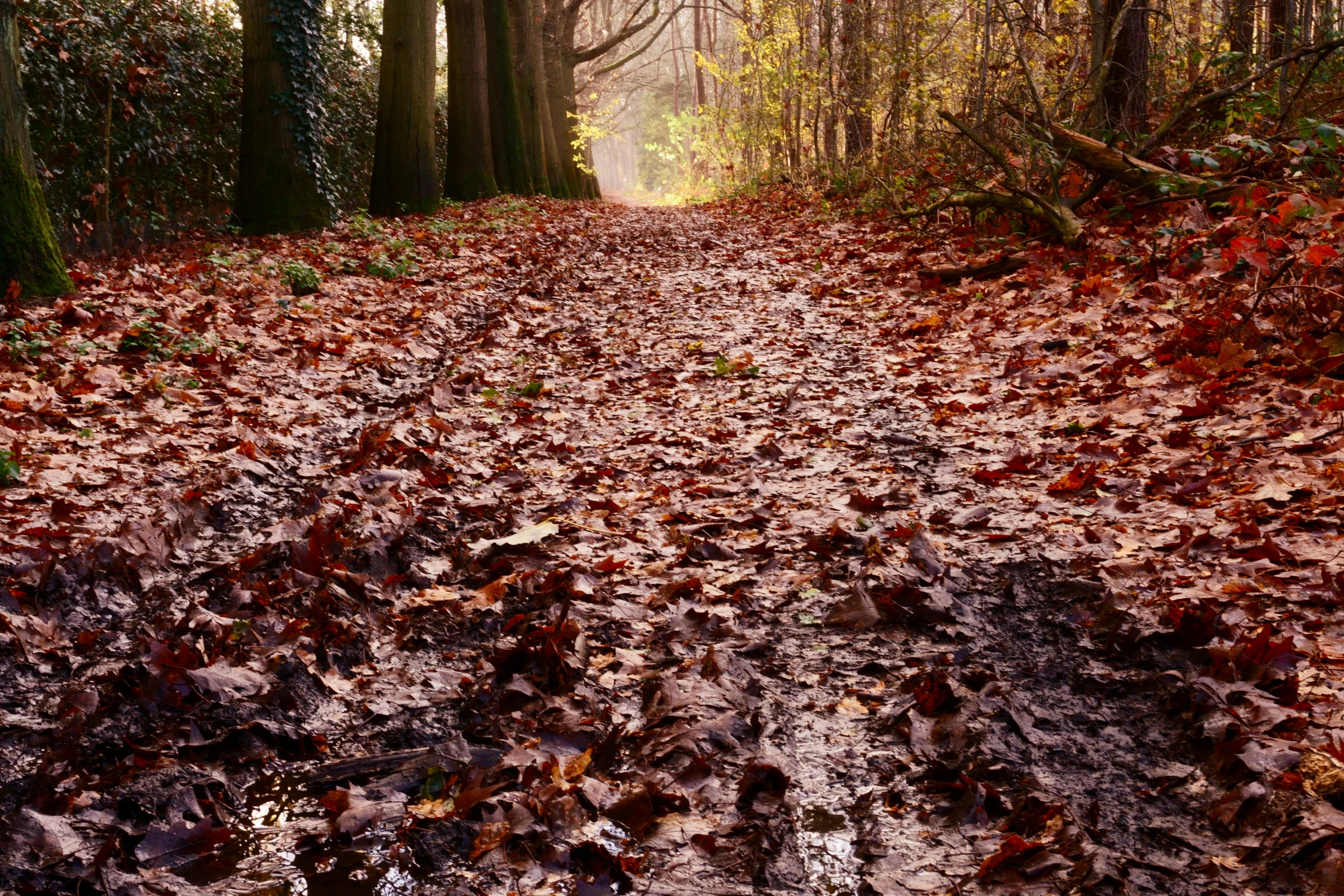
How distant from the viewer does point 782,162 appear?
23531 millimetres

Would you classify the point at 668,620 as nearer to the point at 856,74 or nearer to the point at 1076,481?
the point at 1076,481

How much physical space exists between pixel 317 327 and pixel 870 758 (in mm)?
5909

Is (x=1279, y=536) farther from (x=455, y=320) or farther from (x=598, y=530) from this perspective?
(x=455, y=320)

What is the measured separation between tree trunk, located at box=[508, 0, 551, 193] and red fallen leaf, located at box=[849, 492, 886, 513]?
19.2 m

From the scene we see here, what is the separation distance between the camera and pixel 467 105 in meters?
18.0

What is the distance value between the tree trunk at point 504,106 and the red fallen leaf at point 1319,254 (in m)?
17.1

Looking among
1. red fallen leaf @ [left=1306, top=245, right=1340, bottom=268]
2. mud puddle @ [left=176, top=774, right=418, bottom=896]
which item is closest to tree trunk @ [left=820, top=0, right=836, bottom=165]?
red fallen leaf @ [left=1306, top=245, right=1340, bottom=268]

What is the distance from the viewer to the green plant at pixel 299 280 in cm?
802

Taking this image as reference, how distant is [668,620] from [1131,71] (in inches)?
367

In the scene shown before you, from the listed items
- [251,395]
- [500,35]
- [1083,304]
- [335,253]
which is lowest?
[251,395]

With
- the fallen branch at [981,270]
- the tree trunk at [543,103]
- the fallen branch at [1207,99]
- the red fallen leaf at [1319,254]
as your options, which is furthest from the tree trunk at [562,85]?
the red fallen leaf at [1319,254]

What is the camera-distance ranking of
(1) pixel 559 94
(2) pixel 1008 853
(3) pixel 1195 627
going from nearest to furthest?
(2) pixel 1008 853 → (3) pixel 1195 627 → (1) pixel 559 94

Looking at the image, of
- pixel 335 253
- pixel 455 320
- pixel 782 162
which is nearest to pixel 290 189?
pixel 335 253

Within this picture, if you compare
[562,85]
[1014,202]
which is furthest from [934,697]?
[562,85]
